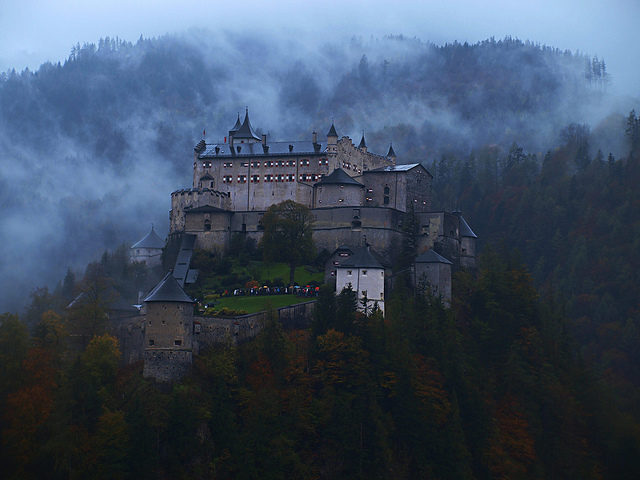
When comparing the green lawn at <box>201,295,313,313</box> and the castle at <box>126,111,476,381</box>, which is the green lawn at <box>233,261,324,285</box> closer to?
the castle at <box>126,111,476,381</box>

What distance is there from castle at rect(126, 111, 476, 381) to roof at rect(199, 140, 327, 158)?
0.33ft

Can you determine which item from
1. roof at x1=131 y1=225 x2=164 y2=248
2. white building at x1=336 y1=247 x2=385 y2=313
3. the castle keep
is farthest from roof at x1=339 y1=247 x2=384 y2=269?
roof at x1=131 y1=225 x2=164 y2=248

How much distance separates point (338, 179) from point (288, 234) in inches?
351

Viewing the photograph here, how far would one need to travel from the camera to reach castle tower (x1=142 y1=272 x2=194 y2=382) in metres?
56.9

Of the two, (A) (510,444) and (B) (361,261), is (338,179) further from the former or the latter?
(A) (510,444)

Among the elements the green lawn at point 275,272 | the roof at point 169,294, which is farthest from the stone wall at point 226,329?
the green lawn at point 275,272

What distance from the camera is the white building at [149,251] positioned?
89.5 meters

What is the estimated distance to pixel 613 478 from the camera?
66.6m

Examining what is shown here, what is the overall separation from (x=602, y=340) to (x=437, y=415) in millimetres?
44207

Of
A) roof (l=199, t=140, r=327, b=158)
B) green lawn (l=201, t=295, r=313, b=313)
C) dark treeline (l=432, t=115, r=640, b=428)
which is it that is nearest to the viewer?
green lawn (l=201, t=295, r=313, b=313)

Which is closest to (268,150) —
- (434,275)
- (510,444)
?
(434,275)

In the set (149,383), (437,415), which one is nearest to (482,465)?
(437,415)

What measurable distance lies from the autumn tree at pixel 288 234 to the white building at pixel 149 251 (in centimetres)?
1430

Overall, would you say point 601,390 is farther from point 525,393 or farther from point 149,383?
point 149,383
